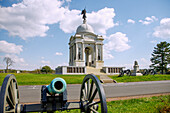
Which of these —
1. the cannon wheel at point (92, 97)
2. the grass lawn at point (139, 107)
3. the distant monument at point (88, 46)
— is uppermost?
the distant monument at point (88, 46)

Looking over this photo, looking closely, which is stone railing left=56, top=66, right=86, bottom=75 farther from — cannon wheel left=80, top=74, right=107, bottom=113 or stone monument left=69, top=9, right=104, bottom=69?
cannon wheel left=80, top=74, right=107, bottom=113

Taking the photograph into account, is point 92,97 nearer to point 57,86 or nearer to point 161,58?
point 57,86

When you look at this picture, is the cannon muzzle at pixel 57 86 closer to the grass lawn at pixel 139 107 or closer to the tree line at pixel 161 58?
the grass lawn at pixel 139 107

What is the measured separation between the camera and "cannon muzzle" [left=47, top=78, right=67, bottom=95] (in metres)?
3.15

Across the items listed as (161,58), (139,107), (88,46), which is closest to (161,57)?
(161,58)

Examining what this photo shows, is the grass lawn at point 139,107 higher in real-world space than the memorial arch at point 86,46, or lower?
lower

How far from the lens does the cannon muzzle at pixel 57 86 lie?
315 centimetres

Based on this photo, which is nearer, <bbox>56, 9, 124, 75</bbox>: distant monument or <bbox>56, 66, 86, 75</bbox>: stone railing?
<bbox>56, 66, 86, 75</bbox>: stone railing

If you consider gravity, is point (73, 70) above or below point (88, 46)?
below

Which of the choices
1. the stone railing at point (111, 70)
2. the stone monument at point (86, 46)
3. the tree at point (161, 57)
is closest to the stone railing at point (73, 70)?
the stone monument at point (86, 46)

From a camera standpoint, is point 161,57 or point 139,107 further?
point 161,57

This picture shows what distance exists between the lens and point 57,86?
3299 mm

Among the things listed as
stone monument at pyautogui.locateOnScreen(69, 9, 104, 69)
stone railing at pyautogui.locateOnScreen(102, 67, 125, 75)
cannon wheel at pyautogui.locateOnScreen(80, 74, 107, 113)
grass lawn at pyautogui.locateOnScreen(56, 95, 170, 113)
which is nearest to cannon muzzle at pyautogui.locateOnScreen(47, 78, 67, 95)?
cannon wheel at pyautogui.locateOnScreen(80, 74, 107, 113)

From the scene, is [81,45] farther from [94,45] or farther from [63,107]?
[63,107]
